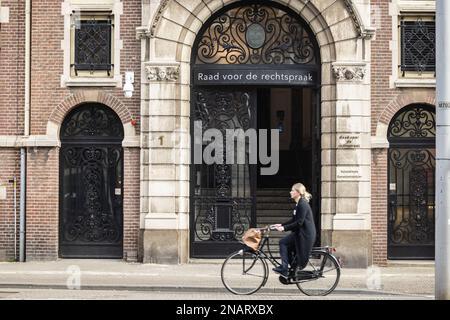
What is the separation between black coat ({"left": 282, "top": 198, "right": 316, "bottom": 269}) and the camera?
44.6 ft

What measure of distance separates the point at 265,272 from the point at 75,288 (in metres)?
3.60

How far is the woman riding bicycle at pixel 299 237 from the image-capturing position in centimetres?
1361

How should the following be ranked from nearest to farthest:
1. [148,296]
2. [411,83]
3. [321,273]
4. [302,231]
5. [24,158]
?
[302,231]
[321,273]
[148,296]
[411,83]
[24,158]

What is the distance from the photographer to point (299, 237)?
13.6 meters

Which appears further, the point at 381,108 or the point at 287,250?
the point at 381,108

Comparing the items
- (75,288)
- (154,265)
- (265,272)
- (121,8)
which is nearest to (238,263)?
(265,272)

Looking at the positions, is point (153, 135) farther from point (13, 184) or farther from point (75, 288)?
point (75, 288)

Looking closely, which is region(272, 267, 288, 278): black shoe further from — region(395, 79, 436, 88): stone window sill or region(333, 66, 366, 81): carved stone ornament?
region(395, 79, 436, 88): stone window sill

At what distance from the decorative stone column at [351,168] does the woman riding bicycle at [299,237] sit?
4.91m

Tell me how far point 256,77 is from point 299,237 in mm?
6267

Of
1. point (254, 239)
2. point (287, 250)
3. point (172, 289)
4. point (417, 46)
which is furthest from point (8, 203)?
Result: point (417, 46)

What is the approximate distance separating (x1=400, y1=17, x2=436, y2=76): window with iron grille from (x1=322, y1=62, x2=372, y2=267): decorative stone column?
3.76 feet

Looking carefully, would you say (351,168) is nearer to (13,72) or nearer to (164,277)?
(164,277)

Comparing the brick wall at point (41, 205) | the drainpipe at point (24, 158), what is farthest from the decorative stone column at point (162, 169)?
the drainpipe at point (24, 158)
